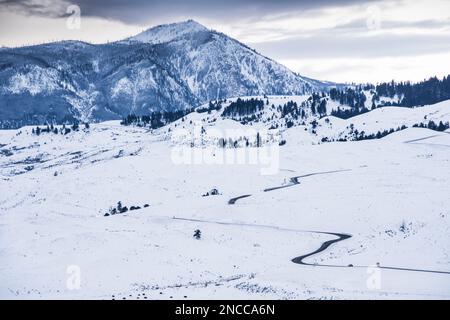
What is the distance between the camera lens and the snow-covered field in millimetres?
40188

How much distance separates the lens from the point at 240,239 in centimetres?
6744

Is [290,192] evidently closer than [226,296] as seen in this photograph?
No

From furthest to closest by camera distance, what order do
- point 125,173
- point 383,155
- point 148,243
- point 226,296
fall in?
point 383,155 → point 125,173 → point 148,243 → point 226,296

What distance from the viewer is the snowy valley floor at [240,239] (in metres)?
40.1

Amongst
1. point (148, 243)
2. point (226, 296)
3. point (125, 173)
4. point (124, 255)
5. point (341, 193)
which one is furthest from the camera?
point (125, 173)

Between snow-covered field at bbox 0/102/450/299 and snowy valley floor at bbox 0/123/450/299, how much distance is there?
0.16 m

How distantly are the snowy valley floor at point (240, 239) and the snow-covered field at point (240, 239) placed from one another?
16 cm

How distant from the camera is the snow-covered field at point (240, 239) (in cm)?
4019

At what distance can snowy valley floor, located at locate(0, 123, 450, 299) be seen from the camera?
40.1m

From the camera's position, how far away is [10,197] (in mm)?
133125

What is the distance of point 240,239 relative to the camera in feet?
221

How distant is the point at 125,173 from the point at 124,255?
313 feet
